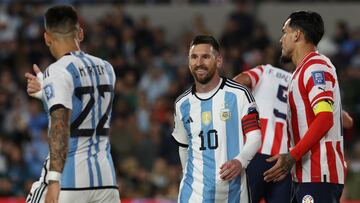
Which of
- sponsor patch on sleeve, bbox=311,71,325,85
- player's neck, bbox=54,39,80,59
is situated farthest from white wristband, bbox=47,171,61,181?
sponsor patch on sleeve, bbox=311,71,325,85

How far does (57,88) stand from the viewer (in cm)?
747

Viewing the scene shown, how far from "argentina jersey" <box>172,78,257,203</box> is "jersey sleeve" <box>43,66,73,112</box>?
112 cm

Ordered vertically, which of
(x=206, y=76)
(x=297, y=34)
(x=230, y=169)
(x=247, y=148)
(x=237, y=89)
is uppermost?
(x=297, y=34)

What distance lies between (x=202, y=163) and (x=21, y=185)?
834 cm

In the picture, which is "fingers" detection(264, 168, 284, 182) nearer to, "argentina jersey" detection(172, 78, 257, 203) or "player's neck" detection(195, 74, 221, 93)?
"argentina jersey" detection(172, 78, 257, 203)

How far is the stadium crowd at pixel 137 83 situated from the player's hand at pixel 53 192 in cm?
764

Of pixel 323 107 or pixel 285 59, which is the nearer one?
pixel 323 107

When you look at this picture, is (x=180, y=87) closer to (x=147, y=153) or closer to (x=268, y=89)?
(x=147, y=153)

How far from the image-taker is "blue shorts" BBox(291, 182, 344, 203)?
7766 millimetres

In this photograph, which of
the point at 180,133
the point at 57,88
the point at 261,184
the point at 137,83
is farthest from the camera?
the point at 137,83

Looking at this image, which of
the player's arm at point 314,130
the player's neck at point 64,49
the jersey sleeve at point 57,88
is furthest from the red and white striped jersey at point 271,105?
the jersey sleeve at point 57,88

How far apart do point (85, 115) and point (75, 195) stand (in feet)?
2.01

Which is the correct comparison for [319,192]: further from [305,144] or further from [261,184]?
[261,184]

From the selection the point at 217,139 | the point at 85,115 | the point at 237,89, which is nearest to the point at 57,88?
the point at 85,115
